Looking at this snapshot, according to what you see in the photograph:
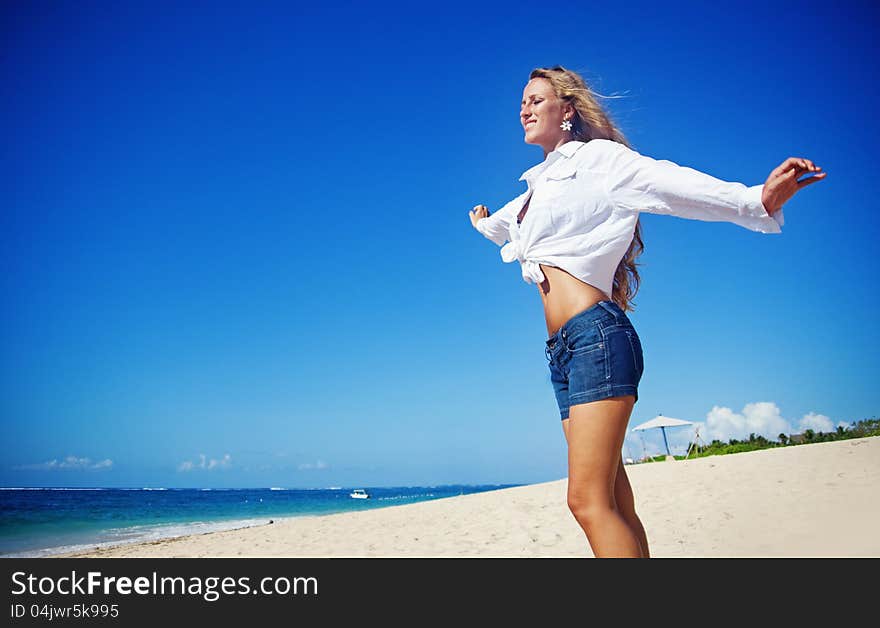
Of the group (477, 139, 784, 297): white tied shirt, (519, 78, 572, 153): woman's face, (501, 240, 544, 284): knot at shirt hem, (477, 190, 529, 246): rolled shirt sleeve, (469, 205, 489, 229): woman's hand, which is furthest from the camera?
(469, 205, 489, 229): woman's hand

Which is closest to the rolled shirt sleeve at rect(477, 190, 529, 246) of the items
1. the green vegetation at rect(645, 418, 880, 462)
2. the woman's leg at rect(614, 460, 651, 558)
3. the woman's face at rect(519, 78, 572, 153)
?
the woman's face at rect(519, 78, 572, 153)

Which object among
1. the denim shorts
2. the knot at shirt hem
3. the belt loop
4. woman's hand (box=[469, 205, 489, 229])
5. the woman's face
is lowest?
the denim shorts

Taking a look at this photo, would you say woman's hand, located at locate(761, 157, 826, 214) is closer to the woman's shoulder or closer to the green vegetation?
the woman's shoulder

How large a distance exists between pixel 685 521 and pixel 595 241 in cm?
604

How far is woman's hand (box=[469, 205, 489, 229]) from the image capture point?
2.55 metres

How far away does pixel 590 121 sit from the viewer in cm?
202

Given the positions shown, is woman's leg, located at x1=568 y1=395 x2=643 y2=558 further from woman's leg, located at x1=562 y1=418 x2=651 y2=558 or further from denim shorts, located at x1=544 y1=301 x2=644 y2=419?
woman's leg, located at x1=562 y1=418 x2=651 y2=558

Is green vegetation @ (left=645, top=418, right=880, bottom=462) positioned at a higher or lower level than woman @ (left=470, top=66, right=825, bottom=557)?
lower

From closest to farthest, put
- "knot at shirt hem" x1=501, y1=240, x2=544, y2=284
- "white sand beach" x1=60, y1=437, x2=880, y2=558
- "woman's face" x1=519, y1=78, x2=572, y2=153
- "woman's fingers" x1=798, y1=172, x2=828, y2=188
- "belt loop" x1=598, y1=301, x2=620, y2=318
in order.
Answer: "woman's fingers" x1=798, y1=172, x2=828, y2=188 → "belt loop" x1=598, y1=301, x2=620, y2=318 → "knot at shirt hem" x1=501, y1=240, x2=544, y2=284 → "woman's face" x1=519, y1=78, x2=572, y2=153 → "white sand beach" x1=60, y1=437, x2=880, y2=558

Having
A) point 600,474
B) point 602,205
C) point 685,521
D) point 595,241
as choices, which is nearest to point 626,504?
point 600,474

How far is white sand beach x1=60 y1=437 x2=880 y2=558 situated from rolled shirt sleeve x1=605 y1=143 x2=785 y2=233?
3206mm

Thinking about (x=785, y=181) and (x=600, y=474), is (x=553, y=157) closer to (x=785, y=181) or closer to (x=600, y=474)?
(x=785, y=181)

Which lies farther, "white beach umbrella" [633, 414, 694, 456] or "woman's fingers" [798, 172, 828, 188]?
"white beach umbrella" [633, 414, 694, 456]
